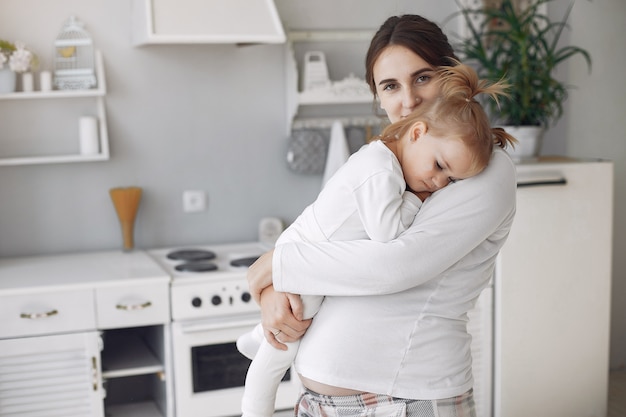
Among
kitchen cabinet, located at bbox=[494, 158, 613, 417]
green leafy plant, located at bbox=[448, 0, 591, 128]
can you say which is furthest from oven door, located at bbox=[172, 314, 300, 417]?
green leafy plant, located at bbox=[448, 0, 591, 128]

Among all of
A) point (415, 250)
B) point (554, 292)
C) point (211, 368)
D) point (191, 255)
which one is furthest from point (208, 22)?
point (415, 250)

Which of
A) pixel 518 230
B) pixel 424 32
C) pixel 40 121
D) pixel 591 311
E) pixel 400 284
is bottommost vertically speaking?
pixel 591 311

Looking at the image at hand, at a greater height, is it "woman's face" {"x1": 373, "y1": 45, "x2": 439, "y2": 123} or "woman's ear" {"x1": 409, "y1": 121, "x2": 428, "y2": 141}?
"woman's face" {"x1": 373, "y1": 45, "x2": 439, "y2": 123}

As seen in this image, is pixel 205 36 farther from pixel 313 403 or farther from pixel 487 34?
pixel 313 403

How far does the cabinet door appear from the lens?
9.41ft

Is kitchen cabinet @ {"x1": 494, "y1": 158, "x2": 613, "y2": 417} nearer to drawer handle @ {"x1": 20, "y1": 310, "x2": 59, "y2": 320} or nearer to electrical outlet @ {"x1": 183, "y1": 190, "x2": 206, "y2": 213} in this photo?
electrical outlet @ {"x1": 183, "y1": 190, "x2": 206, "y2": 213}

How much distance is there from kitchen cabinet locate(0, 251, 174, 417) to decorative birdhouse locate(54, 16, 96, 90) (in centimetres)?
78

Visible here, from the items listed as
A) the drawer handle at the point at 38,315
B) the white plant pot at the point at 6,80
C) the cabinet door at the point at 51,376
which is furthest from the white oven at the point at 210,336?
the white plant pot at the point at 6,80

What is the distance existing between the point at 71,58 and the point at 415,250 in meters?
2.41

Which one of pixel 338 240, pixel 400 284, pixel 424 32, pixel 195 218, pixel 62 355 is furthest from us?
pixel 195 218

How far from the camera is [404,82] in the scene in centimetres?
165

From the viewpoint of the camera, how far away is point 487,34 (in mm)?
3646

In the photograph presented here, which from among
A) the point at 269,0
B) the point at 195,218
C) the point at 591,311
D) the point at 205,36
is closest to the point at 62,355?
the point at 195,218

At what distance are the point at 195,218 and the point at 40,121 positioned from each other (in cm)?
77
